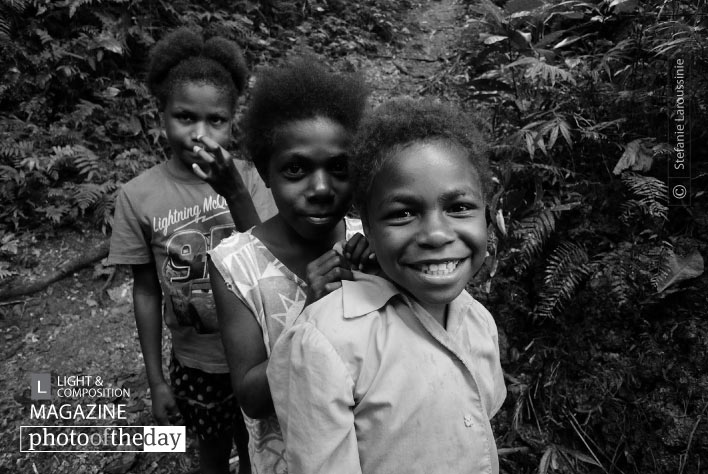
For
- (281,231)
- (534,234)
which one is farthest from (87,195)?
(534,234)

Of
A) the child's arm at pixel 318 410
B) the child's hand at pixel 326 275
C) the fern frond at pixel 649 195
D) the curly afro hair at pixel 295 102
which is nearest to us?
the child's arm at pixel 318 410

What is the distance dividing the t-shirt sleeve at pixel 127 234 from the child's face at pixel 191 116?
322 mm

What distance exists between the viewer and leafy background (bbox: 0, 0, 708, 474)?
98.4 inches

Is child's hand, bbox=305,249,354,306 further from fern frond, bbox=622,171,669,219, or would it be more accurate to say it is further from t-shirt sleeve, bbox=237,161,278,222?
fern frond, bbox=622,171,669,219

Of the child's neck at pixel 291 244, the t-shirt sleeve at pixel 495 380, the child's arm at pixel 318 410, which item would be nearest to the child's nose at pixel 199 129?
the child's neck at pixel 291 244

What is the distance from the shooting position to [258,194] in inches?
87.6

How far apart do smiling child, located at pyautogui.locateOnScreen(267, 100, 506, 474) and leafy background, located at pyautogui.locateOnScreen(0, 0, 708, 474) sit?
1569mm

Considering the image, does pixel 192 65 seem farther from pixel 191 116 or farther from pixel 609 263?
pixel 609 263

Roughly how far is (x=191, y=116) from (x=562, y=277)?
7.40ft

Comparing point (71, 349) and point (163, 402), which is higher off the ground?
point (163, 402)

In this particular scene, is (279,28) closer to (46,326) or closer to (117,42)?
(117,42)

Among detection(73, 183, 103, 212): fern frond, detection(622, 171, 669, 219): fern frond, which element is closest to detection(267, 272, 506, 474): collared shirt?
detection(622, 171, 669, 219): fern frond

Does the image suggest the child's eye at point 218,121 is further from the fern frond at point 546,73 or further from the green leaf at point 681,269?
the green leaf at point 681,269

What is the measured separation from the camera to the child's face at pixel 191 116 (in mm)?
2215
